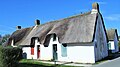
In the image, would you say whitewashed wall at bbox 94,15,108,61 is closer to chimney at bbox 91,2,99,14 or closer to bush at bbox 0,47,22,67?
chimney at bbox 91,2,99,14

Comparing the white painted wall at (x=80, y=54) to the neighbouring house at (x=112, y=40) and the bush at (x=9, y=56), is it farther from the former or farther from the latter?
the neighbouring house at (x=112, y=40)

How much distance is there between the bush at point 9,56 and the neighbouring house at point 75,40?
9.99m

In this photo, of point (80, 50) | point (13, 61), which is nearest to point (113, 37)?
point (80, 50)

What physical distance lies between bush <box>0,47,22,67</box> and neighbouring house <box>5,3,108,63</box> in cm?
999

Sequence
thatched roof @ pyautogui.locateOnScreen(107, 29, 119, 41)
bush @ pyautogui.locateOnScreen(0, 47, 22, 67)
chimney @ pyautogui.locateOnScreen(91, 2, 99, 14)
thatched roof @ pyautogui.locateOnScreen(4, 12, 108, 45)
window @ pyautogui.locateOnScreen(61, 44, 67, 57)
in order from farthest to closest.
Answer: thatched roof @ pyautogui.locateOnScreen(107, 29, 119, 41) → chimney @ pyautogui.locateOnScreen(91, 2, 99, 14) → window @ pyautogui.locateOnScreen(61, 44, 67, 57) → thatched roof @ pyautogui.locateOnScreen(4, 12, 108, 45) → bush @ pyautogui.locateOnScreen(0, 47, 22, 67)

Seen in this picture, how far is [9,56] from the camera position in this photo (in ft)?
55.2

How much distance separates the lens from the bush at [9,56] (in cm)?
1662

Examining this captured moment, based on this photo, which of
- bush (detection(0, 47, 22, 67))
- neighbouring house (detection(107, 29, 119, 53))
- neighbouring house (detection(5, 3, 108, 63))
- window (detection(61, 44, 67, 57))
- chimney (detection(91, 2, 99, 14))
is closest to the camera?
bush (detection(0, 47, 22, 67))

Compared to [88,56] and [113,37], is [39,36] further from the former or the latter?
[113,37]

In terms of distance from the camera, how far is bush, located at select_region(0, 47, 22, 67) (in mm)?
16625

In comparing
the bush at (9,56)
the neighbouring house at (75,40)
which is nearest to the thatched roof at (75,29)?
the neighbouring house at (75,40)

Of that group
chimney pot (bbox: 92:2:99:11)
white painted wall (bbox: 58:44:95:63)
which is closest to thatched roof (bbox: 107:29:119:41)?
chimney pot (bbox: 92:2:99:11)

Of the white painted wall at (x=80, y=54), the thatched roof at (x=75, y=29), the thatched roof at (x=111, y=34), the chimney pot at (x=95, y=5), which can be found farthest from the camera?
the thatched roof at (x=111, y=34)

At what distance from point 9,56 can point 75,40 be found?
10838mm
